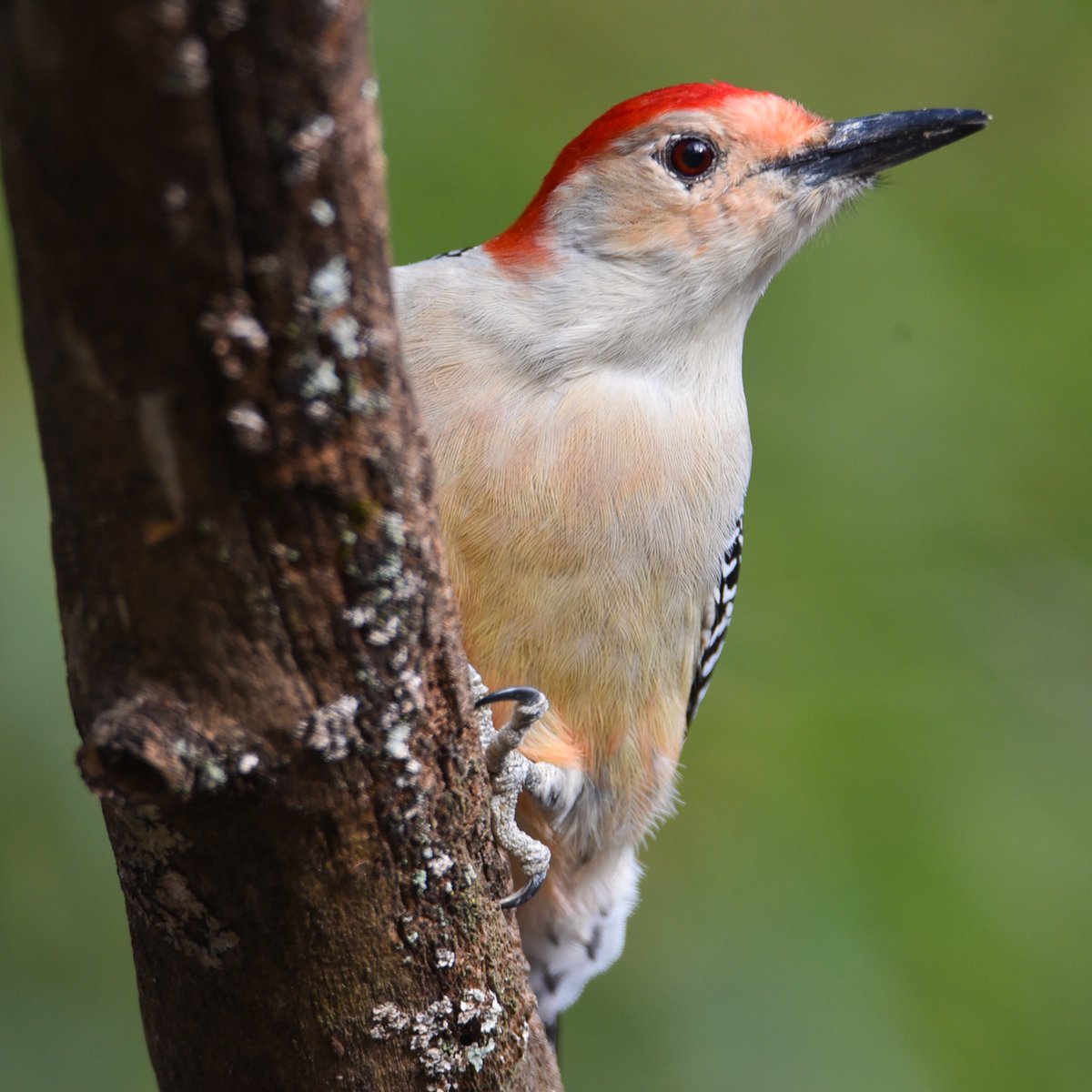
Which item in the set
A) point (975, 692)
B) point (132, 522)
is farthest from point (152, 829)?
point (975, 692)

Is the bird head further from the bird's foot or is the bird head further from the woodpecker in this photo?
the bird's foot

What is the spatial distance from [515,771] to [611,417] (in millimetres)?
828

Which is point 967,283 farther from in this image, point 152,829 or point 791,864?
point 152,829

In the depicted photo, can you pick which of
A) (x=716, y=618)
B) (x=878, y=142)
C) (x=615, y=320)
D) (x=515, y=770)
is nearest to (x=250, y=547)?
(x=515, y=770)

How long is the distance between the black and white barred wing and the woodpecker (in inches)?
0.8

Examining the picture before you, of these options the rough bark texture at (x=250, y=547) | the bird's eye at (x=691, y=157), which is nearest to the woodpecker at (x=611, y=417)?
the bird's eye at (x=691, y=157)

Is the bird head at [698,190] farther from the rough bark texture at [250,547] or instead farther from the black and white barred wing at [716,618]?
the rough bark texture at [250,547]

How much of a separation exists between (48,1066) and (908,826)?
2728 millimetres

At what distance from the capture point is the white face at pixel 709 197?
10.4ft

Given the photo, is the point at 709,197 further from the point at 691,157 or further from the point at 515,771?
the point at 515,771

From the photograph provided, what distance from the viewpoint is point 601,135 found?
3346mm

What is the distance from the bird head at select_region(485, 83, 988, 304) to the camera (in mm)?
3176

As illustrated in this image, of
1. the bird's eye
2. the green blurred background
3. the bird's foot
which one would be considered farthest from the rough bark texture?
the green blurred background

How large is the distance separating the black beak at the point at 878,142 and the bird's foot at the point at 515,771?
155 centimetres
